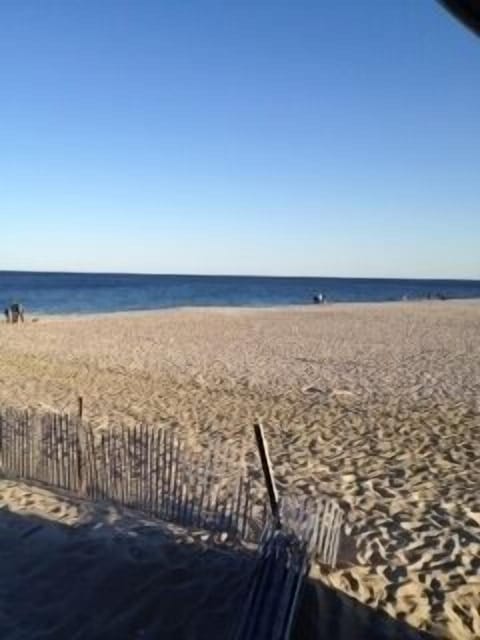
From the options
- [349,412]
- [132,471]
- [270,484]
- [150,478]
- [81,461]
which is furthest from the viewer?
[349,412]

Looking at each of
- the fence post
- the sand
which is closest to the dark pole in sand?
the sand

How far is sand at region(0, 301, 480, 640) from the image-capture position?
232 inches

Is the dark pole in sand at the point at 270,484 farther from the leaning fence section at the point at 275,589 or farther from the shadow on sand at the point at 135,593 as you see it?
the shadow on sand at the point at 135,593

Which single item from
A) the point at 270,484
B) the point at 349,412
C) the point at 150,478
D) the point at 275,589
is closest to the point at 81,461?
the point at 150,478

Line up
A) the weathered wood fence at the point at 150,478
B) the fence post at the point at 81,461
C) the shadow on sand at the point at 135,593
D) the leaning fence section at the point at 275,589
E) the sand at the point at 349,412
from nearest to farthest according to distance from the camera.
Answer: the leaning fence section at the point at 275,589, the shadow on sand at the point at 135,593, the weathered wood fence at the point at 150,478, the sand at the point at 349,412, the fence post at the point at 81,461

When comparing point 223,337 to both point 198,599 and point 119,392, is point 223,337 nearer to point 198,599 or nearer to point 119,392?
point 119,392

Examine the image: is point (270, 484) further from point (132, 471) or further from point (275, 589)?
point (132, 471)

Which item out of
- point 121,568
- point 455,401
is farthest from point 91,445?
point 455,401

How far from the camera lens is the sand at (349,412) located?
5887 millimetres

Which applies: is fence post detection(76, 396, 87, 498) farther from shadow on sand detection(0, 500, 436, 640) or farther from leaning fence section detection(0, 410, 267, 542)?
shadow on sand detection(0, 500, 436, 640)

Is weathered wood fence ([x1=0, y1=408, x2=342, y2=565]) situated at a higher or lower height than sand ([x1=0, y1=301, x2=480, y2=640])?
higher

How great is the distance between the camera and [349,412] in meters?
12.8

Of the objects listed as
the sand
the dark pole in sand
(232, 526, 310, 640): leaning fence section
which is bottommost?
the sand

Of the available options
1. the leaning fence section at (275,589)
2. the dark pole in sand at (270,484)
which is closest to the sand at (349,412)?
the dark pole in sand at (270,484)
